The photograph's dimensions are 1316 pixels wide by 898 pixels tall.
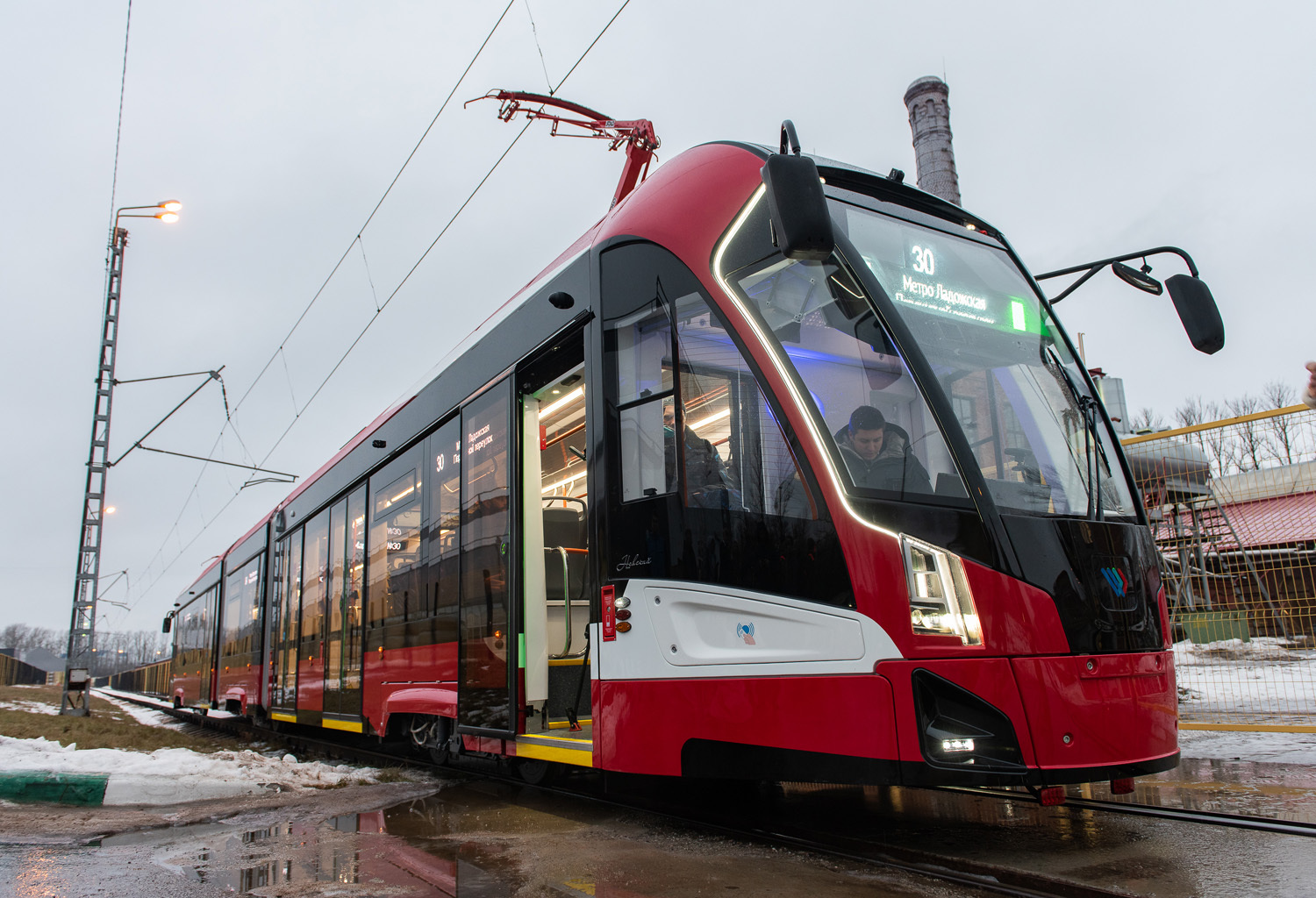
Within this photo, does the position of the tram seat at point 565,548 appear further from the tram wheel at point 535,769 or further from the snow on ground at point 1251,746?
the snow on ground at point 1251,746

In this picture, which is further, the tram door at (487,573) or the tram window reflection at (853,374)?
the tram door at (487,573)

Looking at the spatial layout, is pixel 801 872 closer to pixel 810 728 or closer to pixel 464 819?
pixel 810 728

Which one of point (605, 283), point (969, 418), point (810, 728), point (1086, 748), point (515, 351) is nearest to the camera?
point (1086, 748)

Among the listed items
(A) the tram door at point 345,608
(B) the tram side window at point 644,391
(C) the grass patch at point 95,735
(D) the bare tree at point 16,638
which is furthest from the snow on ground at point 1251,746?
(D) the bare tree at point 16,638

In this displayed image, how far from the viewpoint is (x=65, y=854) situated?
4719mm

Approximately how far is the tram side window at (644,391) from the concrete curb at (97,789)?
417cm

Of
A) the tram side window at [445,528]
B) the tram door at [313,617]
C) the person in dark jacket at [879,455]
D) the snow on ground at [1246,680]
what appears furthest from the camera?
the tram door at [313,617]

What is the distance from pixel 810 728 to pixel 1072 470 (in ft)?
5.87

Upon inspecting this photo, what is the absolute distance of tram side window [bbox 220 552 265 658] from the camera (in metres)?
14.9

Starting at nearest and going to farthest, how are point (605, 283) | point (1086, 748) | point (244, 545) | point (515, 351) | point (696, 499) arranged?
point (1086, 748) < point (696, 499) < point (605, 283) < point (515, 351) < point (244, 545)

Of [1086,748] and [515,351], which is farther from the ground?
[515,351]

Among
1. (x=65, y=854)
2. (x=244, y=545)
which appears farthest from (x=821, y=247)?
(x=244, y=545)

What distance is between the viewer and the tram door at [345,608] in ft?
31.2

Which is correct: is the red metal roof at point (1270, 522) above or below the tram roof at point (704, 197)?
below
